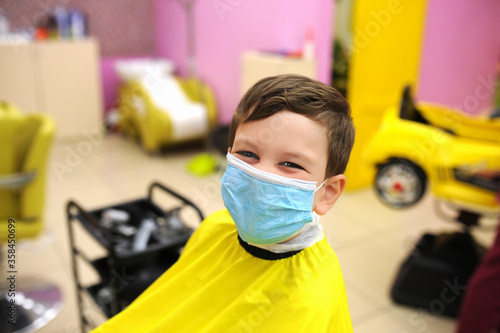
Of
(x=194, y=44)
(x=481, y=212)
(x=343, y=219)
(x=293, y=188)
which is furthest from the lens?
(x=194, y=44)

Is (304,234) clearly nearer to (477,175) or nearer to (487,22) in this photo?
(477,175)

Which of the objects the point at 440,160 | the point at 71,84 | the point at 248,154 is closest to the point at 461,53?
the point at 440,160

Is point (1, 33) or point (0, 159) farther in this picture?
point (1, 33)

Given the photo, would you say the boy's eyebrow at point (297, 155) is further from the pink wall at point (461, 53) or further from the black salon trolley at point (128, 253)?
the pink wall at point (461, 53)

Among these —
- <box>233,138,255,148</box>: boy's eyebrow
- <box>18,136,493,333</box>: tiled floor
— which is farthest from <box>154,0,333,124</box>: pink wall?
<box>233,138,255,148</box>: boy's eyebrow

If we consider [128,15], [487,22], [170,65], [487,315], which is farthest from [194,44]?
[487,315]

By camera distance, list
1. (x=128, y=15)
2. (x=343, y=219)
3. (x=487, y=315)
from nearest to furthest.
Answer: (x=487, y=315) → (x=343, y=219) → (x=128, y=15)

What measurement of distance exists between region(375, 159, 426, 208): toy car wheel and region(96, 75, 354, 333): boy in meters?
1.36

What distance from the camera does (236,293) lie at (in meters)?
1.04

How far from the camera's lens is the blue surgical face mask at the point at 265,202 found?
883 millimetres

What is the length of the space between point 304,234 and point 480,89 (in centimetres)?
213

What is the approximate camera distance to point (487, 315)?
6.12 ft

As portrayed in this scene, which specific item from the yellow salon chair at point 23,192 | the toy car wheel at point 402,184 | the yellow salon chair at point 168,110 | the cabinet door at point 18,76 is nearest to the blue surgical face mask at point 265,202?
the toy car wheel at point 402,184

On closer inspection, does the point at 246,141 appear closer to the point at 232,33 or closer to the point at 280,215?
the point at 280,215
